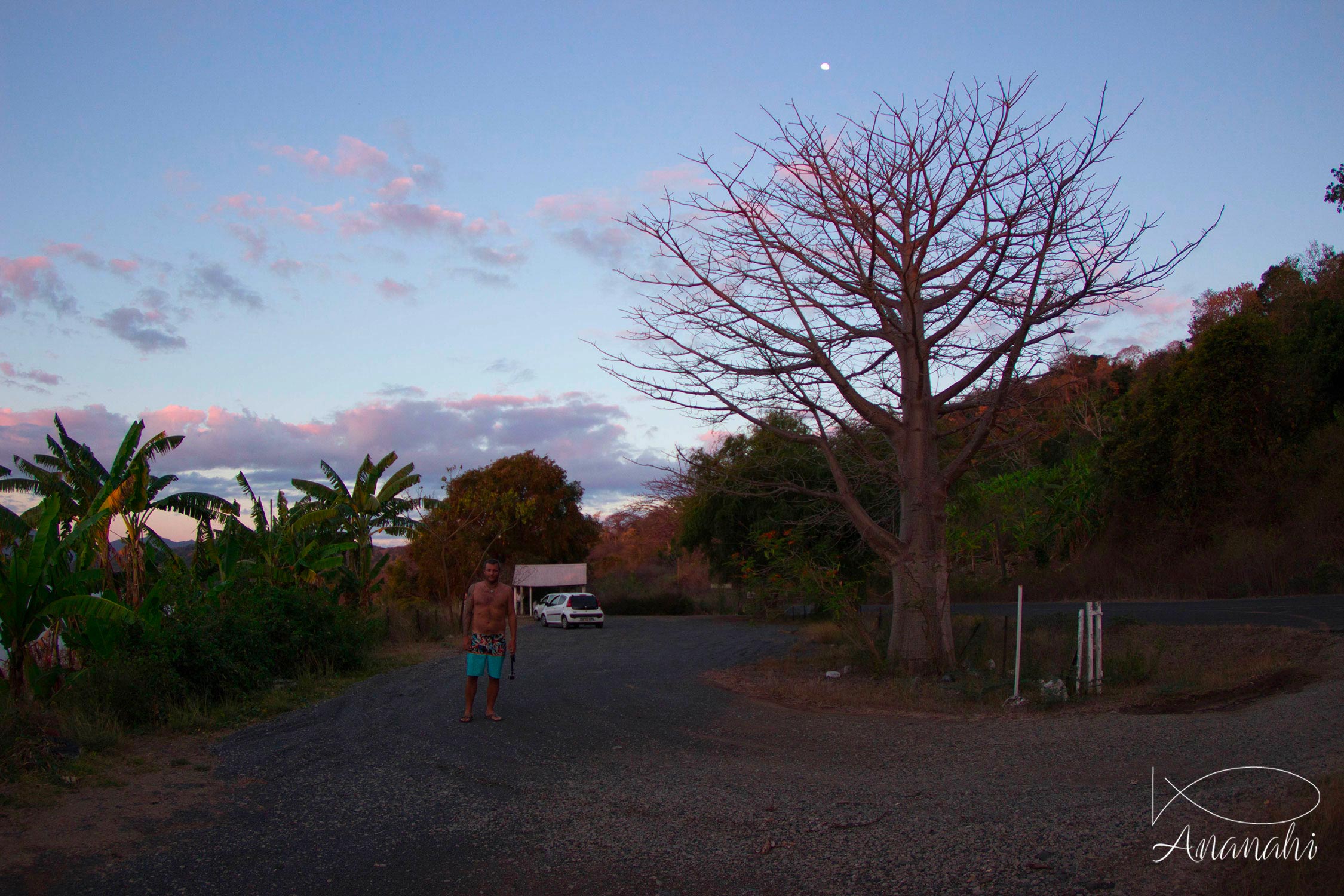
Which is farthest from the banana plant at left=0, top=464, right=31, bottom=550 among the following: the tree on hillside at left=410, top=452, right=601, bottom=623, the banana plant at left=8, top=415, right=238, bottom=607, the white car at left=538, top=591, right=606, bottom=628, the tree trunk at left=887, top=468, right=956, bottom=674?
the tree on hillside at left=410, top=452, right=601, bottom=623

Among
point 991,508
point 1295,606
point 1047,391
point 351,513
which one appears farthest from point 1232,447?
point 351,513

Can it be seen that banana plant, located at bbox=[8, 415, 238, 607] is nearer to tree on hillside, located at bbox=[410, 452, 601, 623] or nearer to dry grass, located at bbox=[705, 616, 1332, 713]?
dry grass, located at bbox=[705, 616, 1332, 713]

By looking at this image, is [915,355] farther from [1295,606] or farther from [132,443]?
[132,443]

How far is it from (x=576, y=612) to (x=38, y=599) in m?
23.3

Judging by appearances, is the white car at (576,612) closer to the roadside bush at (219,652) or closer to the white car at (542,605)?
the white car at (542,605)

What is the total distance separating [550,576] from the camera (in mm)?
44562

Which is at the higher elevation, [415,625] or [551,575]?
[551,575]

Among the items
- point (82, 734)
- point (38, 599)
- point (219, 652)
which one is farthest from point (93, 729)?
point (38, 599)

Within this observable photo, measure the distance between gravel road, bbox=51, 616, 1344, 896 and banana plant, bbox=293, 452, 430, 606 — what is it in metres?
14.0

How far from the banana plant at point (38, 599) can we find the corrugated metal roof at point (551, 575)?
32606 millimetres

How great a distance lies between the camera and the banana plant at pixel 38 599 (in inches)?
409

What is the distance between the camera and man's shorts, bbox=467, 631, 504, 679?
977 cm

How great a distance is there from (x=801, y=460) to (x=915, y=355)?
436 inches

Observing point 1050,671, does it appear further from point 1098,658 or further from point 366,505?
point 366,505
